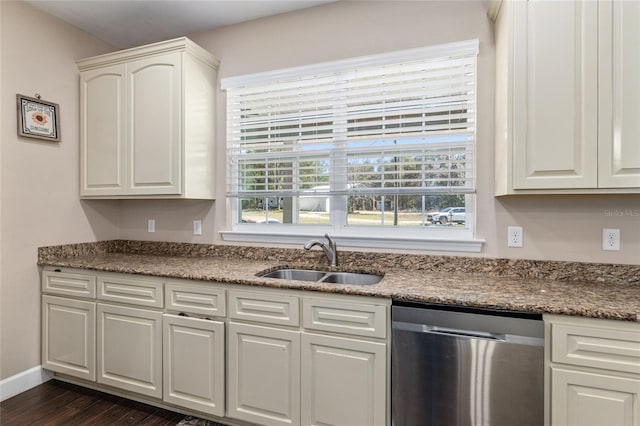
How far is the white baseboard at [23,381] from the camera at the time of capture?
2.29 metres

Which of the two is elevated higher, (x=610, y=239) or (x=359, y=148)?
(x=359, y=148)

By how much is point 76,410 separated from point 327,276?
1.81m

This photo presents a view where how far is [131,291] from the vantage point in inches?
86.6

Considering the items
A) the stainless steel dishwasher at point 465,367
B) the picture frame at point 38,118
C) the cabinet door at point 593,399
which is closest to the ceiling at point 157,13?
the picture frame at point 38,118

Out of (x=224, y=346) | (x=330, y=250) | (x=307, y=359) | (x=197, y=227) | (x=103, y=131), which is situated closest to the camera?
(x=307, y=359)

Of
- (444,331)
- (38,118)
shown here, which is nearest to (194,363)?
(444,331)

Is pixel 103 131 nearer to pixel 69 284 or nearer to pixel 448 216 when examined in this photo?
pixel 69 284

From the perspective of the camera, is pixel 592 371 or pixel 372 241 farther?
pixel 372 241

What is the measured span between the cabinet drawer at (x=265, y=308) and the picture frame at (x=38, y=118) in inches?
75.1

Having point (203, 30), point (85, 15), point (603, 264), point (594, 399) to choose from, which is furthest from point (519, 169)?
point (85, 15)

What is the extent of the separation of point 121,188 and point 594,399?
3.03 m

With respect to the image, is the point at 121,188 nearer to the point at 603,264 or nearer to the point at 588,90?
the point at 588,90

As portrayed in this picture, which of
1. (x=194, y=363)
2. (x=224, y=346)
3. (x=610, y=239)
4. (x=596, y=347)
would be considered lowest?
(x=194, y=363)

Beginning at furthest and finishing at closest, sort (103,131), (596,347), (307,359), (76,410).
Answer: (103,131) → (76,410) → (307,359) → (596,347)
